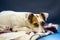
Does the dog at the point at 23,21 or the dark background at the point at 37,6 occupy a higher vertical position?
the dark background at the point at 37,6

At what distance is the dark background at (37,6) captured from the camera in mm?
2642

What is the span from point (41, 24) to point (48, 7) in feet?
2.72

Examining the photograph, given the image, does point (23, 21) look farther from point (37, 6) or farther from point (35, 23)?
point (37, 6)

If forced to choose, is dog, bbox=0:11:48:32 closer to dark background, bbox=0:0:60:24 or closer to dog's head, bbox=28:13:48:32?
dog's head, bbox=28:13:48:32

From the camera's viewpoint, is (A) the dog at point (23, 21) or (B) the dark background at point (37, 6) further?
(B) the dark background at point (37, 6)

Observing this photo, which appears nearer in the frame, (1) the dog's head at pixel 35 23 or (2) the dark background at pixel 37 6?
(1) the dog's head at pixel 35 23

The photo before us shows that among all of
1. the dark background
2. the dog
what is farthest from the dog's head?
the dark background

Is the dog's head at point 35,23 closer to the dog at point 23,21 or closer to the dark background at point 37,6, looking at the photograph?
the dog at point 23,21

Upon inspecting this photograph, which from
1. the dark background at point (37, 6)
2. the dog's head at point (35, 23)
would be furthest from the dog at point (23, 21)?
the dark background at point (37, 6)

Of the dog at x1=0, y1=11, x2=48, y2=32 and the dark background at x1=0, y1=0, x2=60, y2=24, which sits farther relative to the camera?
the dark background at x1=0, y1=0, x2=60, y2=24

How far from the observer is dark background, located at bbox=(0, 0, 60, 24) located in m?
2.64

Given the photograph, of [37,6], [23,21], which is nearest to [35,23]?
[23,21]

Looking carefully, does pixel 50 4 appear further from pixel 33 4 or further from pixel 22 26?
pixel 22 26

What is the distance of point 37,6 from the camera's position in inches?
106
